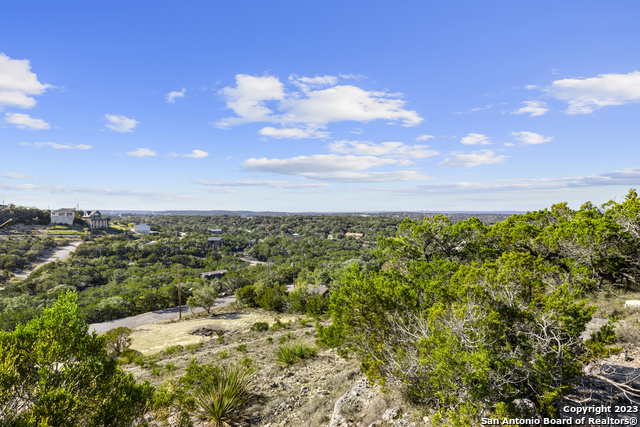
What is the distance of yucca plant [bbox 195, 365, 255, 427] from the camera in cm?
651

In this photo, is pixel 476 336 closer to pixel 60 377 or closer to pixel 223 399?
pixel 223 399

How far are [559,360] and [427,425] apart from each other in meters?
2.26

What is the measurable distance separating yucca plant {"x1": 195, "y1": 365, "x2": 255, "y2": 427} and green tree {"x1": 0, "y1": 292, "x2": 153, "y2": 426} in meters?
1.85

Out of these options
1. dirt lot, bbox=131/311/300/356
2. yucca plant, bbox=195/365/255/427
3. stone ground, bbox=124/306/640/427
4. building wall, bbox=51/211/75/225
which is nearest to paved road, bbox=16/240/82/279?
building wall, bbox=51/211/75/225

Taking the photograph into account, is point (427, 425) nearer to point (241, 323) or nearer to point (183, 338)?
point (183, 338)

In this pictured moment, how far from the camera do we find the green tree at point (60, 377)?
408cm

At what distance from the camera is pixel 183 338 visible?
2050 cm

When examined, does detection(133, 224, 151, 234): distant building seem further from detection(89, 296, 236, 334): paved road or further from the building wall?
detection(89, 296, 236, 334): paved road

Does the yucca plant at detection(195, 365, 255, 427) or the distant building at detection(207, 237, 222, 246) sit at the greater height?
the yucca plant at detection(195, 365, 255, 427)

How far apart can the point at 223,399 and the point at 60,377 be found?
3.28m

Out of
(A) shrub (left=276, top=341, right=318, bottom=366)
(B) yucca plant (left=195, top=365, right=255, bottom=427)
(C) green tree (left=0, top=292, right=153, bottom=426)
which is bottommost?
(A) shrub (left=276, top=341, right=318, bottom=366)

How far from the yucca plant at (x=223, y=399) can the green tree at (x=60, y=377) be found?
1845 millimetres

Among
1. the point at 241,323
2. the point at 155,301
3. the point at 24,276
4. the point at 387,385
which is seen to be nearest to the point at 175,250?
the point at 24,276

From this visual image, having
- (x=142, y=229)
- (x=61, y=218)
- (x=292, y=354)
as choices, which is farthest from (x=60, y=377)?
(x=61, y=218)
